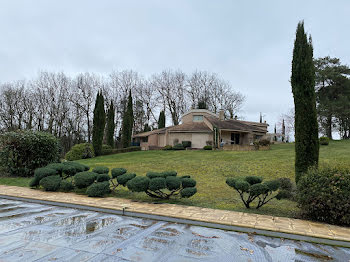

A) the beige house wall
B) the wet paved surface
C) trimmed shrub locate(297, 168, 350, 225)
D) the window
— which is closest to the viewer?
the wet paved surface

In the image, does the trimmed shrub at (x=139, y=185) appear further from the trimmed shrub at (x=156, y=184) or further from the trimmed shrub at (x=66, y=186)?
the trimmed shrub at (x=66, y=186)

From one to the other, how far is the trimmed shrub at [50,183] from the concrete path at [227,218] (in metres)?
1.12


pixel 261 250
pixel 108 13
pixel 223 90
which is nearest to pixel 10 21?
pixel 108 13

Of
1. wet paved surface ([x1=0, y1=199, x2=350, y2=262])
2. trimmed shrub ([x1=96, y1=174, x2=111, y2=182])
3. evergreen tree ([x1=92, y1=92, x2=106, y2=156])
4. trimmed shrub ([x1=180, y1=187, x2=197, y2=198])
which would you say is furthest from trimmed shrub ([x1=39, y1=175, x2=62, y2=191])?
evergreen tree ([x1=92, y1=92, x2=106, y2=156])

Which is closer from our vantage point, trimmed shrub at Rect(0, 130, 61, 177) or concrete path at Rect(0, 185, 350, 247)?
concrete path at Rect(0, 185, 350, 247)

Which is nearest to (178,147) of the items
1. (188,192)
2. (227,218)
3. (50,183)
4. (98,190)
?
Answer: (50,183)

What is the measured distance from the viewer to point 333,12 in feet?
32.7

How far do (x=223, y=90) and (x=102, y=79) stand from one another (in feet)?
71.4

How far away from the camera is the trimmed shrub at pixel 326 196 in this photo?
476 centimetres

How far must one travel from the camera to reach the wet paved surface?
3254 millimetres

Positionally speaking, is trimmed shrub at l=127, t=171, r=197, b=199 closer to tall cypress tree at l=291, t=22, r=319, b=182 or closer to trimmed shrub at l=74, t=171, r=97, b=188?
trimmed shrub at l=74, t=171, r=97, b=188

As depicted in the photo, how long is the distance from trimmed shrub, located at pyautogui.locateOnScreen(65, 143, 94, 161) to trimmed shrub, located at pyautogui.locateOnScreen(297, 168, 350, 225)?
22936 mm

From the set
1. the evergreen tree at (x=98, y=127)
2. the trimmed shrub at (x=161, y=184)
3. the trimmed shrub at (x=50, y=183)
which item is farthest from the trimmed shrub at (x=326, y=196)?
the evergreen tree at (x=98, y=127)

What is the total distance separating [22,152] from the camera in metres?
11.8
